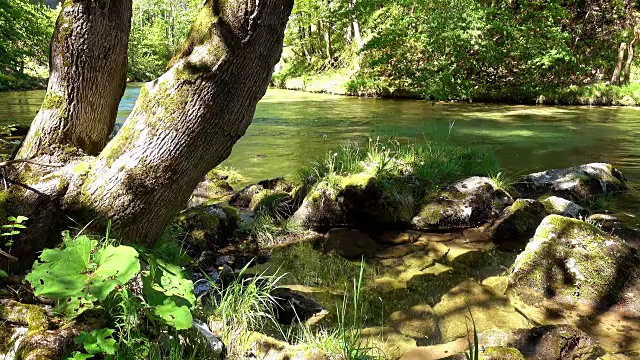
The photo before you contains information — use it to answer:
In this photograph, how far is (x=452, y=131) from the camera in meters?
12.8

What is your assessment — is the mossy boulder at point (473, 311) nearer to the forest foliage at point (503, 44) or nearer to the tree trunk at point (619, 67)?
the forest foliage at point (503, 44)

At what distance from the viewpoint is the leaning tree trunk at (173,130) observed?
2.80 m

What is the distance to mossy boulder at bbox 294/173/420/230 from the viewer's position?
635cm

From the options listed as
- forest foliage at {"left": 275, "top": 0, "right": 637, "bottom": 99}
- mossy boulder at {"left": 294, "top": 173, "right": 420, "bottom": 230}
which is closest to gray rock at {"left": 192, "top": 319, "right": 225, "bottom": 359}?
mossy boulder at {"left": 294, "top": 173, "right": 420, "bottom": 230}

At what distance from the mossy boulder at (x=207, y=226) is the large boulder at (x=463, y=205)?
244 cm

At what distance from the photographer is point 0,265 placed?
Answer: 2488mm

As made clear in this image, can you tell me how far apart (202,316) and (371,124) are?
11709 millimetres

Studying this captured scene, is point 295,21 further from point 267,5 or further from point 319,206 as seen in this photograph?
point 267,5

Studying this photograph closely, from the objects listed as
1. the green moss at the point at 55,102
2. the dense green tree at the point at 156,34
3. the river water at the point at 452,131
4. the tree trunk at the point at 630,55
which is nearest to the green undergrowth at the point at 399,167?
the river water at the point at 452,131

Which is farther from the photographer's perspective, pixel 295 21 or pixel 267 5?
pixel 295 21

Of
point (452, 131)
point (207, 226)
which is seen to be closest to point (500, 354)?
point (207, 226)

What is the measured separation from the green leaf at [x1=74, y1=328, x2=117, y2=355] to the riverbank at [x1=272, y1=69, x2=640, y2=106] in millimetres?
19730

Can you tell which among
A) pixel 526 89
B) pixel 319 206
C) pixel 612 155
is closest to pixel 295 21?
pixel 526 89

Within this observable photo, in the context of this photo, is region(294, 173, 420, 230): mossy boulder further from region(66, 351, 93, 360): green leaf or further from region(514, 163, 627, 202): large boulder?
region(66, 351, 93, 360): green leaf
